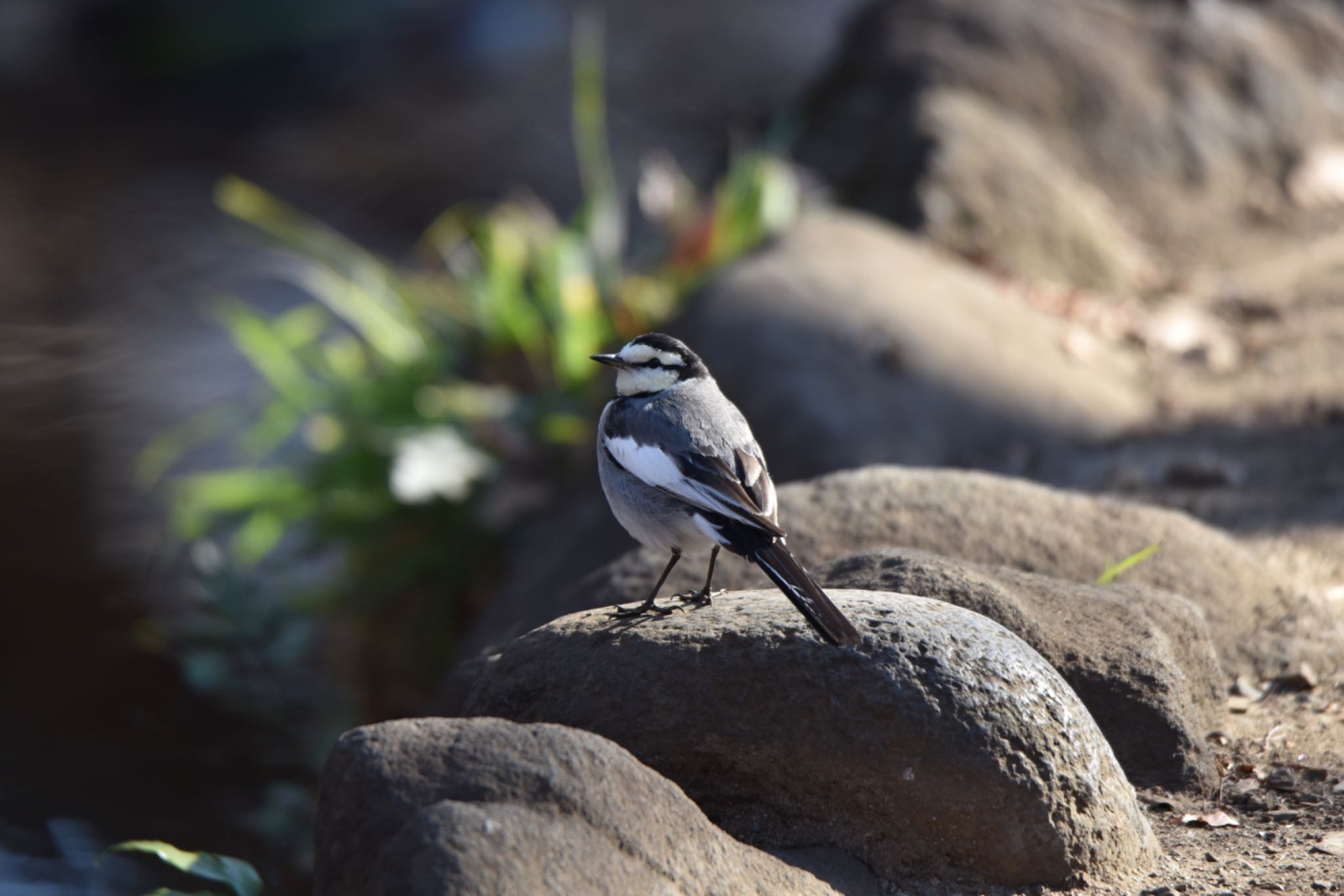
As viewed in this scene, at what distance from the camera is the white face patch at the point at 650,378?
2.84m

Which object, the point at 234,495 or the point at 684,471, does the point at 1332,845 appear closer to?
the point at 684,471

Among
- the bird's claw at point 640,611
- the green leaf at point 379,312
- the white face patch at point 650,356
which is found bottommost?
the green leaf at point 379,312

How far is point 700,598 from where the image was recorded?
258 cm

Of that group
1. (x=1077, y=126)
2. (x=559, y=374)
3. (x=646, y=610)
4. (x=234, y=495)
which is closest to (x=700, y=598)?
(x=646, y=610)

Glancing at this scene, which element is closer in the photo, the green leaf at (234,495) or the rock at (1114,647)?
the rock at (1114,647)

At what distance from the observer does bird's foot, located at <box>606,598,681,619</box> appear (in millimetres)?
2477

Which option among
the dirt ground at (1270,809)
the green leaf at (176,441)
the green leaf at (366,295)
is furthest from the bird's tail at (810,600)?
the green leaf at (176,441)

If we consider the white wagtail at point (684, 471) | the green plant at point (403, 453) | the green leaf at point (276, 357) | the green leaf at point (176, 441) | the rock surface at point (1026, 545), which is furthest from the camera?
the green leaf at point (176, 441)

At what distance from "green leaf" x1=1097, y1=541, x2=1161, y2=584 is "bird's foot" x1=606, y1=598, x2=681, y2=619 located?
3.43ft

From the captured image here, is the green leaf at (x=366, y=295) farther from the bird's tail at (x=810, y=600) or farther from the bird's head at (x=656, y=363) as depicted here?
the bird's tail at (x=810, y=600)

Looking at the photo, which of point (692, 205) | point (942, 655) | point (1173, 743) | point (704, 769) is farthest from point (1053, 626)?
point (692, 205)

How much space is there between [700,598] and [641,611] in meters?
0.13

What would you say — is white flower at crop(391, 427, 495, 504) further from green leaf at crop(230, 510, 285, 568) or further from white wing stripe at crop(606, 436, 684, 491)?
white wing stripe at crop(606, 436, 684, 491)

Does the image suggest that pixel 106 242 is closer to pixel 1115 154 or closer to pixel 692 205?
pixel 692 205
